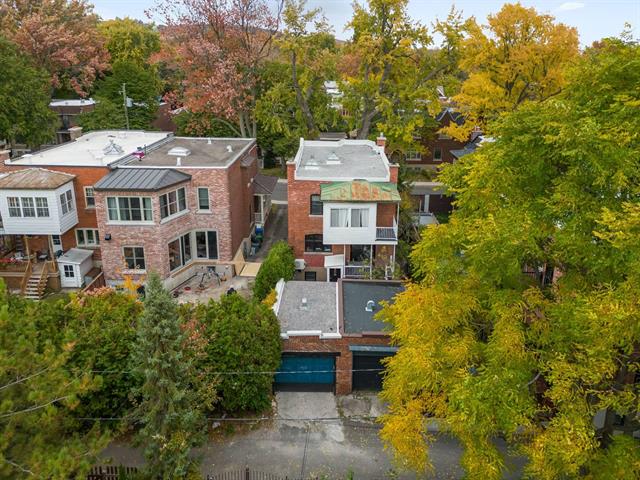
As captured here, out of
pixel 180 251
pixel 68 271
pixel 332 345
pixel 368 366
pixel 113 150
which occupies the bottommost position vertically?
pixel 368 366

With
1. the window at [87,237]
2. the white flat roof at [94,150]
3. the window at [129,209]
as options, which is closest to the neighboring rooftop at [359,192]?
the window at [129,209]

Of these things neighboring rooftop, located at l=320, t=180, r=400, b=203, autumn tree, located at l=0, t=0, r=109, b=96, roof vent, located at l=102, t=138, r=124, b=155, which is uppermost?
autumn tree, located at l=0, t=0, r=109, b=96

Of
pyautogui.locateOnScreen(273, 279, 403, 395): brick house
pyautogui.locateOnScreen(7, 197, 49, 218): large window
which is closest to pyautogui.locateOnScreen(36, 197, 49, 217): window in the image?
pyautogui.locateOnScreen(7, 197, 49, 218): large window

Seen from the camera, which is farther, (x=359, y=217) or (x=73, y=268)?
(x=73, y=268)

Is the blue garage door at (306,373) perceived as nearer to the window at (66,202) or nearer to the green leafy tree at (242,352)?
the green leafy tree at (242,352)

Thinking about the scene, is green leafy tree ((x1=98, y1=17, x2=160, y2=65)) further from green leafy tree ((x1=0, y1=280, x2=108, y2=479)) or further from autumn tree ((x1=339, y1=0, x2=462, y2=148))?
green leafy tree ((x1=0, y1=280, x2=108, y2=479))

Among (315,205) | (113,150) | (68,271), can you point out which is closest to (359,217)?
(315,205)

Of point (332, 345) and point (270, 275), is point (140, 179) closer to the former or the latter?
point (270, 275)
